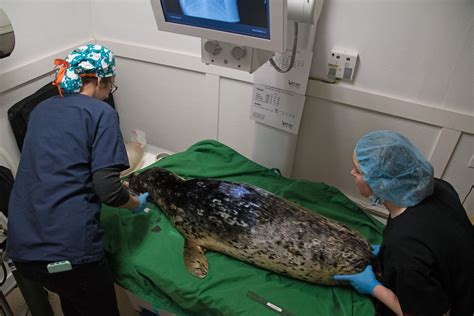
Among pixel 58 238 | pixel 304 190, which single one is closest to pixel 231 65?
pixel 304 190

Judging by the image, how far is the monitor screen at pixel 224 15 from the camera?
3.71 feet

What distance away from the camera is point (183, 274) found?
137cm

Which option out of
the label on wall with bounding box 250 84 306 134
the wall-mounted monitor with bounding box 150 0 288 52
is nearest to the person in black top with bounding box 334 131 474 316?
the wall-mounted monitor with bounding box 150 0 288 52

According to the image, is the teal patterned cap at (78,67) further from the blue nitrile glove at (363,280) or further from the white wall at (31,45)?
the blue nitrile glove at (363,280)

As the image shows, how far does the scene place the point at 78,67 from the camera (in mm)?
1208

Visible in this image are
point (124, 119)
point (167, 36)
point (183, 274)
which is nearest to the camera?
point (183, 274)

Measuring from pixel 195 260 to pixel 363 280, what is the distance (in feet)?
2.16

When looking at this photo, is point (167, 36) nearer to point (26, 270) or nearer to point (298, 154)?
point (298, 154)

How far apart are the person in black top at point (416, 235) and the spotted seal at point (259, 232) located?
0.59 feet

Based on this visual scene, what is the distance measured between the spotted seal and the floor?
594mm

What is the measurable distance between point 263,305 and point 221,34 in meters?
1.00

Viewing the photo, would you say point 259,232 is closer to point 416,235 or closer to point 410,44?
point 416,235

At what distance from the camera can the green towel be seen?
51.0 inches

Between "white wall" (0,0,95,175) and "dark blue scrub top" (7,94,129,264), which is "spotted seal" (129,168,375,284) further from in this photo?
"white wall" (0,0,95,175)
